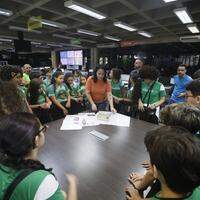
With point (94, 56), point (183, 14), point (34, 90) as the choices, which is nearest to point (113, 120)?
point (34, 90)

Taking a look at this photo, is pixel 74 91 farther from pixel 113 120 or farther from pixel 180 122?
pixel 180 122

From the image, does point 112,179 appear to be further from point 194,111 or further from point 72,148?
point 194,111

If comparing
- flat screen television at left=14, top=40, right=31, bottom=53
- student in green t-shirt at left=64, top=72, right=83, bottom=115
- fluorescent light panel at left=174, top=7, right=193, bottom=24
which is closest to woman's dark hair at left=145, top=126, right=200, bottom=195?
student in green t-shirt at left=64, top=72, right=83, bottom=115

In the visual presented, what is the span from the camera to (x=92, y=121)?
221 cm

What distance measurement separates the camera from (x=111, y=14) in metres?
5.05

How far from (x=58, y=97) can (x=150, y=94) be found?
181 cm

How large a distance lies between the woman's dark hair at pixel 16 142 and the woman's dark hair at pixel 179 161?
0.55m

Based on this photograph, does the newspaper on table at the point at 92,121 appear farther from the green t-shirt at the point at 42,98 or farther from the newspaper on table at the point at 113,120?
the green t-shirt at the point at 42,98

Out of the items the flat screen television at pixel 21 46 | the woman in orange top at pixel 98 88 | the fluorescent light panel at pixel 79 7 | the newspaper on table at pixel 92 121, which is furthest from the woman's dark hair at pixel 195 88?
the flat screen television at pixel 21 46

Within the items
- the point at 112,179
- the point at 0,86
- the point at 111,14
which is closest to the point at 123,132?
the point at 112,179

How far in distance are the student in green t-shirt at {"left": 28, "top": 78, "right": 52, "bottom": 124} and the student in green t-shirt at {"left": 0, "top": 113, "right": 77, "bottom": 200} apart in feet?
7.45

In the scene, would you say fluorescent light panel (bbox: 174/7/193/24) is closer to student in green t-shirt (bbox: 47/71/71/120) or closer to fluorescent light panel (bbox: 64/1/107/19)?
fluorescent light panel (bbox: 64/1/107/19)

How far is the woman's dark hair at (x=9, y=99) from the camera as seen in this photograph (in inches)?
66.3

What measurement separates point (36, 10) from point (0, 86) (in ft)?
13.4
